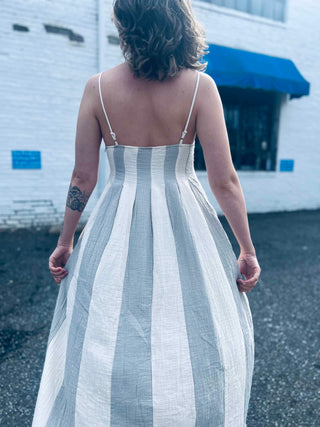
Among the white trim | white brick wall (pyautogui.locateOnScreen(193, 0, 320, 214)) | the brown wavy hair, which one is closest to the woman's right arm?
the brown wavy hair

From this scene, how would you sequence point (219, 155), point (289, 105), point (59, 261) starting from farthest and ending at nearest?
point (289, 105)
point (59, 261)
point (219, 155)

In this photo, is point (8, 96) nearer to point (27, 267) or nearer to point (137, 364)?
point (27, 267)

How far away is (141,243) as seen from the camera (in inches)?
48.3

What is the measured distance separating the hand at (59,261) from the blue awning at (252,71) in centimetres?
542

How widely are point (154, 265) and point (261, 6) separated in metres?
8.47

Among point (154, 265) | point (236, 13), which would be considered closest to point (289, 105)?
point (236, 13)

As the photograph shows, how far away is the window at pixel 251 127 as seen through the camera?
7684mm

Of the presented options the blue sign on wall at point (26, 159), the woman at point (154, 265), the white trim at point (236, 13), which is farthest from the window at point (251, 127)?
the woman at point (154, 265)

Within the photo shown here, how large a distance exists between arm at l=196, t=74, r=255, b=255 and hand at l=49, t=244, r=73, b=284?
718 millimetres

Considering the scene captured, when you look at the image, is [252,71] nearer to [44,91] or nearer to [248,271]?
[44,91]

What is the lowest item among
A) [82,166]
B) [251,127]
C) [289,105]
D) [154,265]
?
[251,127]

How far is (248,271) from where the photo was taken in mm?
1438

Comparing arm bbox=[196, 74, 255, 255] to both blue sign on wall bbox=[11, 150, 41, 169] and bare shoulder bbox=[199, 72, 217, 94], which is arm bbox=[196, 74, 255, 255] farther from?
blue sign on wall bbox=[11, 150, 41, 169]

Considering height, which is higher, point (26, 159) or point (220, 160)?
point (220, 160)
